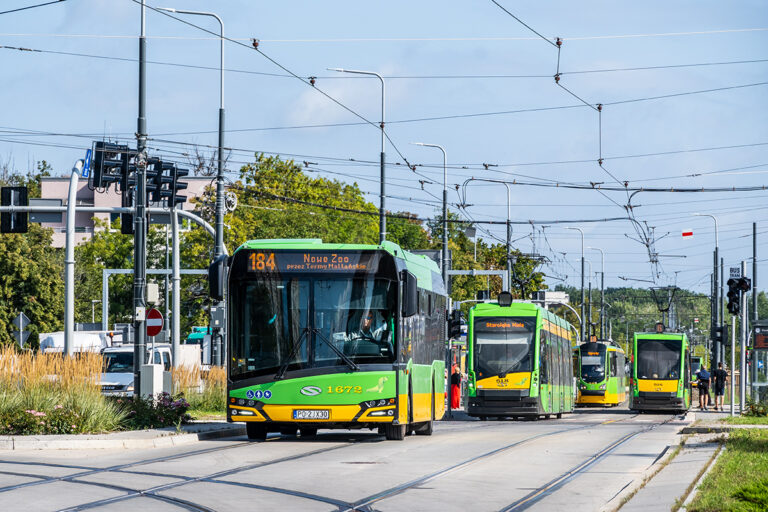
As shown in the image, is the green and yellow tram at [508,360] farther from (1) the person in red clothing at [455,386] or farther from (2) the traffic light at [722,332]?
(1) the person in red clothing at [455,386]

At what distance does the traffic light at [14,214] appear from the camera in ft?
104

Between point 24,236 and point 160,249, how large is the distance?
1082 centimetres

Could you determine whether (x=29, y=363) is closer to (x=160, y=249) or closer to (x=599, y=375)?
(x=599, y=375)

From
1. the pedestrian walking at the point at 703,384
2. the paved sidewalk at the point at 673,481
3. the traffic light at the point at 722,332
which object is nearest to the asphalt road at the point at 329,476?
the paved sidewalk at the point at 673,481

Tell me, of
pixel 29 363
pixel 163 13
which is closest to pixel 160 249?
pixel 163 13

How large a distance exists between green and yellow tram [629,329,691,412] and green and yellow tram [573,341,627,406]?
9.39 metres

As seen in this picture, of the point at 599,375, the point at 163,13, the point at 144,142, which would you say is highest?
the point at 163,13

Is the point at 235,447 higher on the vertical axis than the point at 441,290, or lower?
lower

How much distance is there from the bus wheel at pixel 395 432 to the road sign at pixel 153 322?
18.2ft

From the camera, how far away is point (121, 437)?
62.3ft

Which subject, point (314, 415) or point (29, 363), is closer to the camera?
point (314, 415)

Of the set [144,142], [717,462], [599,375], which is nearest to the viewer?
[717,462]

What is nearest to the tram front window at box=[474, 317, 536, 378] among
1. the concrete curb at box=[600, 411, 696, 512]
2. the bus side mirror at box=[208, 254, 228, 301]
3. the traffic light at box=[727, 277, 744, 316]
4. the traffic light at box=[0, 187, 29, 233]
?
the traffic light at box=[727, 277, 744, 316]

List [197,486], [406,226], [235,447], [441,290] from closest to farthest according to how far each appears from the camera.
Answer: [197,486]
[235,447]
[441,290]
[406,226]
